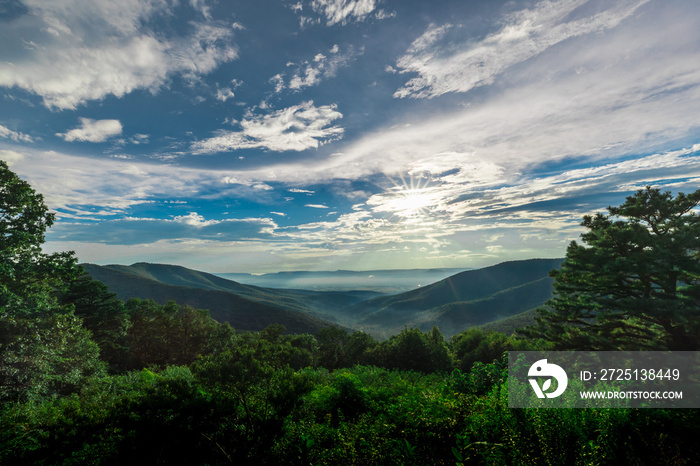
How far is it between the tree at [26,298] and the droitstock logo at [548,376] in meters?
24.7

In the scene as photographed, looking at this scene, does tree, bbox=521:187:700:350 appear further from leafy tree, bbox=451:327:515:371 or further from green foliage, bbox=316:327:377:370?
green foliage, bbox=316:327:377:370

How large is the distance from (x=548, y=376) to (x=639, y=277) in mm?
17042

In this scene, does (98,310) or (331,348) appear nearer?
(98,310)

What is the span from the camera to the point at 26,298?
1527 centimetres

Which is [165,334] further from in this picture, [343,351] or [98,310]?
[343,351]

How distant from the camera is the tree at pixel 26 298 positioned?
14.5 m

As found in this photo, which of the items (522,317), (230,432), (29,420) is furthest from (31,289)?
(522,317)

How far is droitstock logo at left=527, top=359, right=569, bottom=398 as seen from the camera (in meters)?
8.62

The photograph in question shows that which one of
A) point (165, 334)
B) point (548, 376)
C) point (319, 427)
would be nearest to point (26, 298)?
point (319, 427)

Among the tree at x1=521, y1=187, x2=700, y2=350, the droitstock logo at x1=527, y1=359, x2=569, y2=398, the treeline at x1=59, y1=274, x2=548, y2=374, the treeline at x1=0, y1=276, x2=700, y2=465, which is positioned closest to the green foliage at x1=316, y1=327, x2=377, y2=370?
the treeline at x1=59, y1=274, x2=548, y2=374

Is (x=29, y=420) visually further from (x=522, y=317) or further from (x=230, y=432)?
(x=522, y=317)

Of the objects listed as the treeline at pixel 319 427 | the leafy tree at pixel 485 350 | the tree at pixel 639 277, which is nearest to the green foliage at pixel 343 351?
the leafy tree at pixel 485 350

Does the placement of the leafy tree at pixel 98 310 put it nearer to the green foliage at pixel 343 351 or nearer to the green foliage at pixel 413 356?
the green foliage at pixel 343 351

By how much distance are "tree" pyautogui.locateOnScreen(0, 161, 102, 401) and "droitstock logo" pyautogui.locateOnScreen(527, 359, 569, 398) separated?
24.7m
